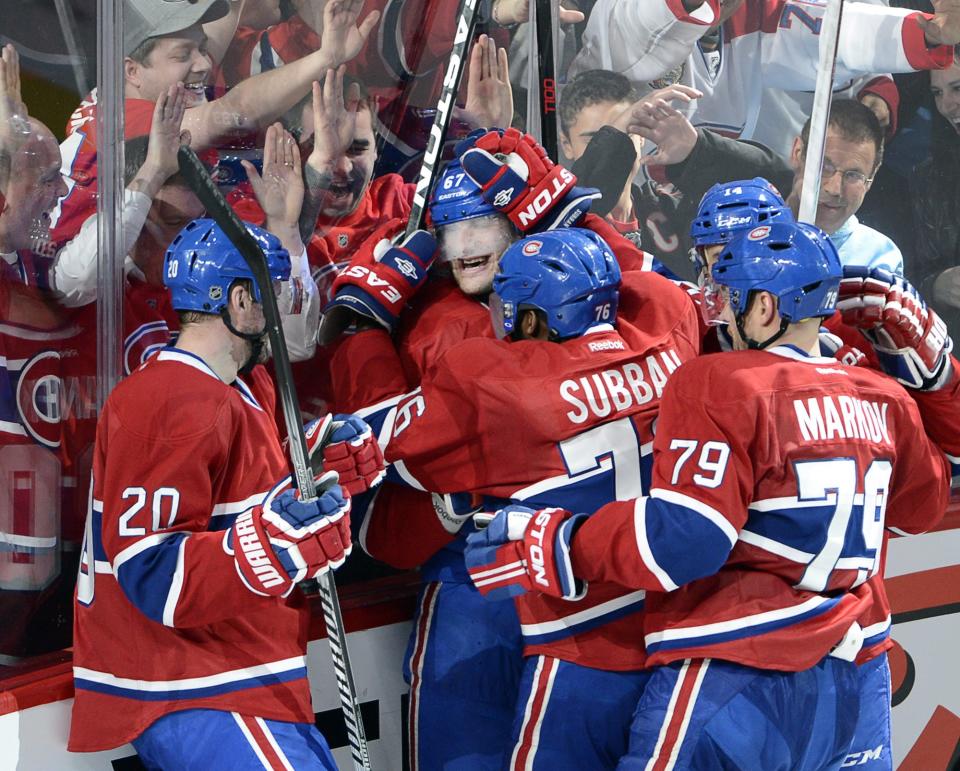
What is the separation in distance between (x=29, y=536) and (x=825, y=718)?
5.10ft

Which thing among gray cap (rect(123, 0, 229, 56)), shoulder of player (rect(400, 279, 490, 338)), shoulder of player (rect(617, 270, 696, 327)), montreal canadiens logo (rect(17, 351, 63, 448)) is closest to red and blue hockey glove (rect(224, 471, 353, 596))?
montreal canadiens logo (rect(17, 351, 63, 448))

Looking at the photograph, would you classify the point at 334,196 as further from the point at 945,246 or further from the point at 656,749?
the point at 945,246

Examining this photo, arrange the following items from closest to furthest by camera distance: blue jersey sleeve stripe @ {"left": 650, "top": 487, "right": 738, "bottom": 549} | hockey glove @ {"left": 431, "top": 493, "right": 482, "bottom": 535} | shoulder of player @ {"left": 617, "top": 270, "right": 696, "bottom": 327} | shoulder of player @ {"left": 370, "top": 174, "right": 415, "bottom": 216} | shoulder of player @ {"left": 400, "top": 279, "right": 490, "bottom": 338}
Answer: blue jersey sleeve stripe @ {"left": 650, "top": 487, "right": 738, "bottom": 549}, hockey glove @ {"left": 431, "top": 493, "right": 482, "bottom": 535}, shoulder of player @ {"left": 617, "top": 270, "right": 696, "bottom": 327}, shoulder of player @ {"left": 400, "top": 279, "right": 490, "bottom": 338}, shoulder of player @ {"left": 370, "top": 174, "right": 415, "bottom": 216}

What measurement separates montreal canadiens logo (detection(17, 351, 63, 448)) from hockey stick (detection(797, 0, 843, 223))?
1.63 metres

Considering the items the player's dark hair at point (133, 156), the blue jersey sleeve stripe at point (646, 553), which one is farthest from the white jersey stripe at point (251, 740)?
the player's dark hair at point (133, 156)

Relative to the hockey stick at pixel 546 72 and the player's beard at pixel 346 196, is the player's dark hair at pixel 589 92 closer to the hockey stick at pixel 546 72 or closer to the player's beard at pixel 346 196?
the hockey stick at pixel 546 72

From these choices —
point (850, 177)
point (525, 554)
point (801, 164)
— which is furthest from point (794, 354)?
point (850, 177)

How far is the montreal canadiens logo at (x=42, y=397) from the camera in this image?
252 cm

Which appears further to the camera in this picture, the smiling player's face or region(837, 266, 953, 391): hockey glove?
Answer: the smiling player's face

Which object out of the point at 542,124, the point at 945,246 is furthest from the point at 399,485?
the point at 945,246

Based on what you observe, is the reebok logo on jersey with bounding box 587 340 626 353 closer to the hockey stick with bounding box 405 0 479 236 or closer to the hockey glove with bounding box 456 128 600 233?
the hockey glove with bounding box 456 128 600 233

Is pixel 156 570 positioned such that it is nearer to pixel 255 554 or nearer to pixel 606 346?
pixel 255 554

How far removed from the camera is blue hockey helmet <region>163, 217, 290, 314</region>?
231 cm

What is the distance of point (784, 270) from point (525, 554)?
0.71 m
